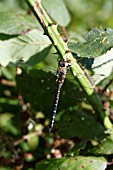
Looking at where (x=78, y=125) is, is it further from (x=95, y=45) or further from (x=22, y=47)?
(x=95, y=45)

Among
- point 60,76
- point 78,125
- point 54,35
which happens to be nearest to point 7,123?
point 78,125

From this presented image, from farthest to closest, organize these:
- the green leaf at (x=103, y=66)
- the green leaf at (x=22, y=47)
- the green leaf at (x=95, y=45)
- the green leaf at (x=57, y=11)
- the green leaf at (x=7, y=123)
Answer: the green leaf at (x=7, y=123) → the green leaf at (x=57, y=11) → the green leaf at (x=22, y=47) → the green leaf at (x=103, y=66) → the green leaf at (x=95, y=45)

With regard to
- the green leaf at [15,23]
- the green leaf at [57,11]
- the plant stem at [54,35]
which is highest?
the green leaf at [57,11]

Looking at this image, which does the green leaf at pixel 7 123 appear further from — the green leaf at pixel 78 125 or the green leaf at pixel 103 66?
the green leaf at pixel 103 66

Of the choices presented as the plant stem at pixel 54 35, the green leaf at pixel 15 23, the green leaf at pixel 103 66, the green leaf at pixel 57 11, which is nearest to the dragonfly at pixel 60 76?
the plant stem at pixel 54 35

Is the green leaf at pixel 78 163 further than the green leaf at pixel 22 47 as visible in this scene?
No

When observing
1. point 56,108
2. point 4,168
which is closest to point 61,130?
point 56,108
